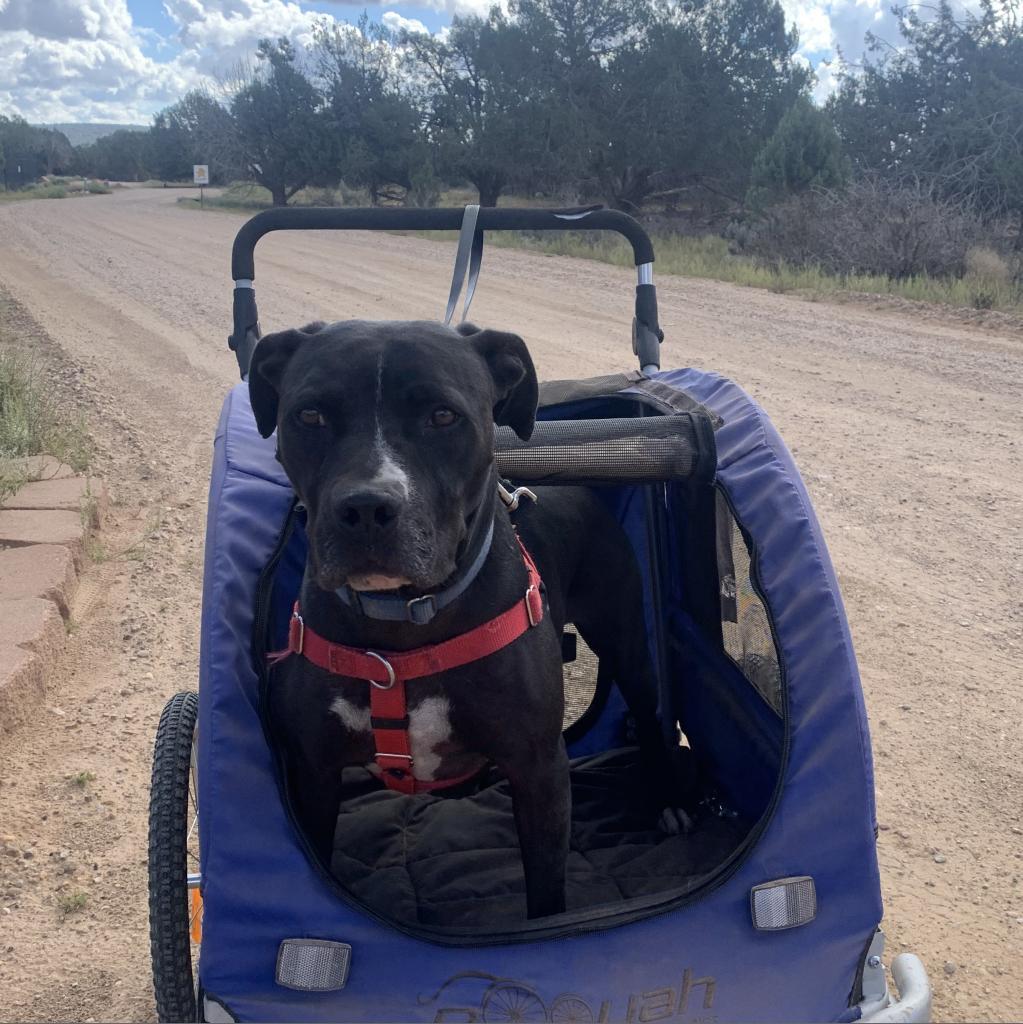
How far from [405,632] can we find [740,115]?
84.5 ft

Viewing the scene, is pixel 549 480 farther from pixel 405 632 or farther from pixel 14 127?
pixel 14 127

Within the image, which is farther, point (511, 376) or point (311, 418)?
point (511, 376)

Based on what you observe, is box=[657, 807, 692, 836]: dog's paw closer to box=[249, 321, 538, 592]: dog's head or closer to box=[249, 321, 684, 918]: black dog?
box=[249, 321, 684, 918]: black dog

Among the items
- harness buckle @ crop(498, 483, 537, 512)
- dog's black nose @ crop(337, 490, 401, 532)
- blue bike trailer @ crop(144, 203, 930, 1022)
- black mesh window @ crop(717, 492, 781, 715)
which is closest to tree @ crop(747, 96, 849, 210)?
black mesh window @ crop(717, 492, 781, 715)

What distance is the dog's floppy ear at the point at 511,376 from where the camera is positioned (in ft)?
7.86

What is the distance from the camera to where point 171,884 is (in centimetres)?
219

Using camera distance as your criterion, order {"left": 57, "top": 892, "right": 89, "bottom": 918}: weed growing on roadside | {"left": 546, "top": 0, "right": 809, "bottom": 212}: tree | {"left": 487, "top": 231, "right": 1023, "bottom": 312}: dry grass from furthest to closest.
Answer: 1. {"left": 546, "top": 0, "right": 809, "bottom": 212}: tree
2. {"left": 487, "top": 231, "right": 1023, "bottom": 312}: dry grass
3. {"left": 57, "top": 892, "right": 89, "bottom": 918}: weed growing on roadside

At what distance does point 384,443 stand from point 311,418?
0.19 m

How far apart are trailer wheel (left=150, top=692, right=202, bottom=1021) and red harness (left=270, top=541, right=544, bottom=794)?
380 mm

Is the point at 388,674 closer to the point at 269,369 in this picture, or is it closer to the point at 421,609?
the point at 421,609

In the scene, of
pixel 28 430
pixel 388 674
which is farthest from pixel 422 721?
pixel 28 430

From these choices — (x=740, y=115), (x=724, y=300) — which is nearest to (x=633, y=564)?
(x=724, y=300)

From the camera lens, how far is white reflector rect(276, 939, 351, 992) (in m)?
2.06

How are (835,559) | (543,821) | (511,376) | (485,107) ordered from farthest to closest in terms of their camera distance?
1. (485,107)
2. (835,559)
3. (511,376)
4. (543,821)
